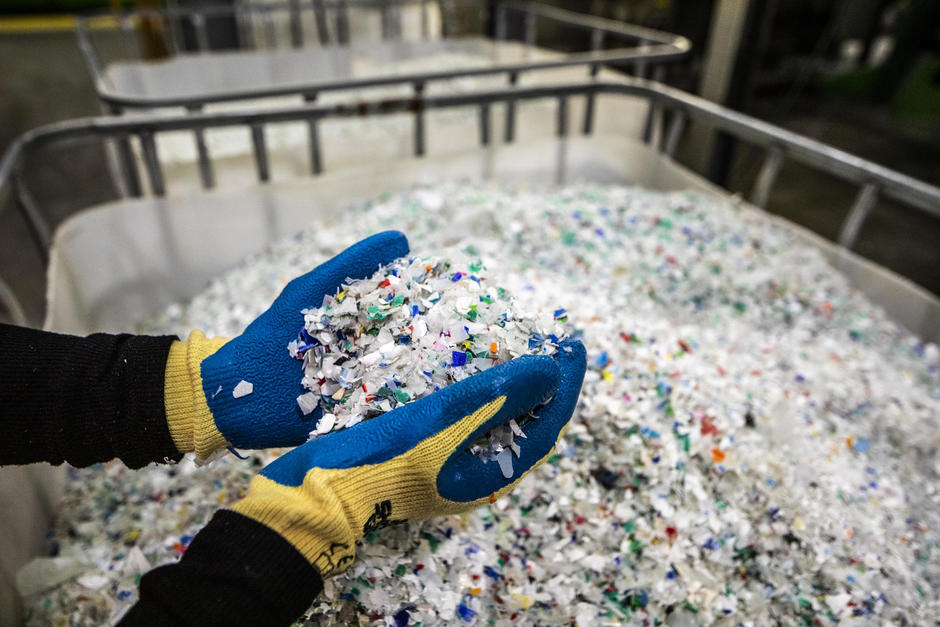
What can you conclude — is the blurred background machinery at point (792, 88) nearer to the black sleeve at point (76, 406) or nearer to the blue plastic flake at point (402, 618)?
the black sleeve at point (76, 406)

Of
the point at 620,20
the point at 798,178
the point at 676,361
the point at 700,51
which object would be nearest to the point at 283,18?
the point at 620,20

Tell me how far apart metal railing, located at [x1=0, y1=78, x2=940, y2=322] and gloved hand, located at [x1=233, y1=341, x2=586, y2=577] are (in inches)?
55.9

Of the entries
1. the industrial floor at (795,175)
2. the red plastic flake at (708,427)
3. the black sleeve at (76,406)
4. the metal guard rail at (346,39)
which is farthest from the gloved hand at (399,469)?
the industrial floor at (795,175)

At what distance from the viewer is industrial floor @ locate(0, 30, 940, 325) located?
3.92 meters

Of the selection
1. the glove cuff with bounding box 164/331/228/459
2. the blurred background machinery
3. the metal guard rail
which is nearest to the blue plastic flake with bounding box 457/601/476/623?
the glove cuff with bounding box 164/331/228/459

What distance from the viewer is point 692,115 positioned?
2828 millimetres

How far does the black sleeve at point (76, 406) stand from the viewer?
114 centimetres

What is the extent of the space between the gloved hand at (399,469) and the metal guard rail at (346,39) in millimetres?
2059

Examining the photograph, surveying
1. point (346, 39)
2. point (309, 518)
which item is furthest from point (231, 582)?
point (346, 39)

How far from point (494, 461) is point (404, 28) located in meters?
5.76

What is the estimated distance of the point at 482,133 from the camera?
2.97 m

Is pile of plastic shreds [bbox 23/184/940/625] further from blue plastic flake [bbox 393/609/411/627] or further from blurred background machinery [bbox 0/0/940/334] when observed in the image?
blurred background machinery [bbox 0/0/940/334]

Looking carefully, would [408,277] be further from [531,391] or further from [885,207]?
[885,207]

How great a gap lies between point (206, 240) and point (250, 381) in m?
1.50
